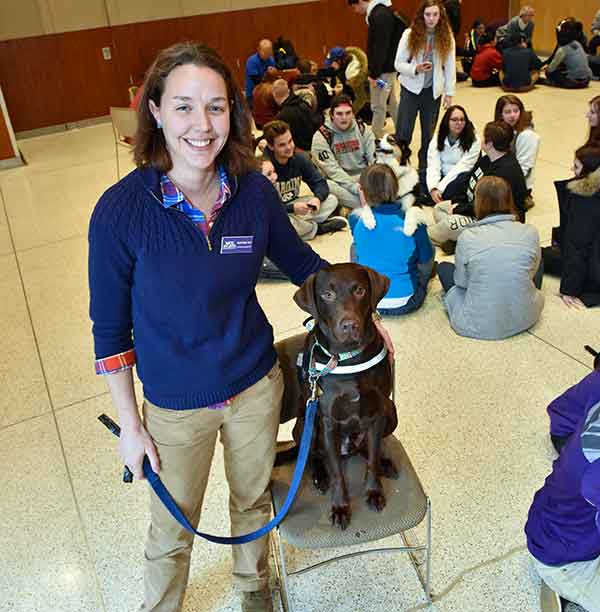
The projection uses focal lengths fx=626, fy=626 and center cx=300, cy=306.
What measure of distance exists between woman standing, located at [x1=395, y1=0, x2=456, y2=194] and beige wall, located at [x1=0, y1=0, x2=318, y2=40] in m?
5.33

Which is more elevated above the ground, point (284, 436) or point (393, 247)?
point (393, 247)

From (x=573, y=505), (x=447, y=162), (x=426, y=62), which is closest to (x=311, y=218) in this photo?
(x=447, y=162)

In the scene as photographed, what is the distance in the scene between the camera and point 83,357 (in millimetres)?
3967

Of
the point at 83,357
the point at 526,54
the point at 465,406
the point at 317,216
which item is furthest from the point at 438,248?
the point at 526,54

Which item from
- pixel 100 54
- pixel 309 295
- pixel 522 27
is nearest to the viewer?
pixel 309 295

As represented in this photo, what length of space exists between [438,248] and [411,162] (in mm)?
2201

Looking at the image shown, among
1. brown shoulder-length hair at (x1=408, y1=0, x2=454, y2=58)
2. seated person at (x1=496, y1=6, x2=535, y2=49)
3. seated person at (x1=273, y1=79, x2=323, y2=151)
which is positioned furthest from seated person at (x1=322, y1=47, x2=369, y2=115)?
seated person at (x1=496, y1=6, x2=535, y2=49)

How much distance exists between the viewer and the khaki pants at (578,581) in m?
1.94

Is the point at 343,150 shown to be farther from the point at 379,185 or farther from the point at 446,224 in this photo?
the point at 379,185

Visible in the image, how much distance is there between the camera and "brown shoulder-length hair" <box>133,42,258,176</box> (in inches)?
61.2

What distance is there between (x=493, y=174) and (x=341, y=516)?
11.6 feet

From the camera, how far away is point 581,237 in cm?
382

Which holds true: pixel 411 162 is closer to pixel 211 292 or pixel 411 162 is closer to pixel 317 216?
pixel 317 216

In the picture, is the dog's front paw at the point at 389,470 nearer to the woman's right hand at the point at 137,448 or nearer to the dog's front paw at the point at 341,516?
the dog's front paw at the point at 341,516
